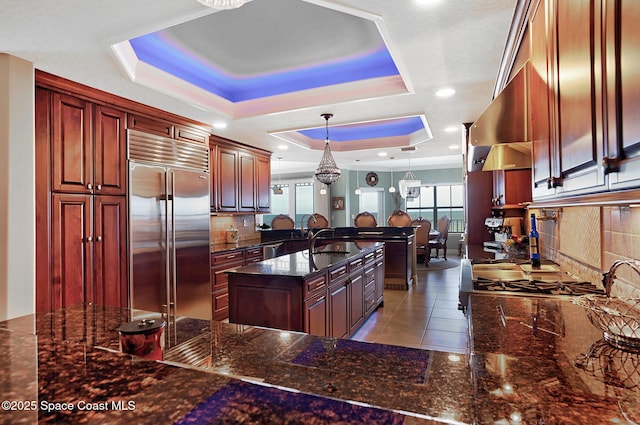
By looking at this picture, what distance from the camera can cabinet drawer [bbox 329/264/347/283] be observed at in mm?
2949

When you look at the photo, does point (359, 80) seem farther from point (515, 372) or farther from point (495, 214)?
point (515, 372)

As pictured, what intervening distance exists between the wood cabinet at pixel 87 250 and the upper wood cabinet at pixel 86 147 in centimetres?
11

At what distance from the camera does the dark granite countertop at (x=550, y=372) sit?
641mm

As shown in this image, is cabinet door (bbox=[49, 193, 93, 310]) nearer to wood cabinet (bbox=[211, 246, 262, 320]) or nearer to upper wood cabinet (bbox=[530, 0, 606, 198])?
wood cabinet (bbox=[211, 246, 262, 320])

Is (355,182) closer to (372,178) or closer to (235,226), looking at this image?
(372,178)

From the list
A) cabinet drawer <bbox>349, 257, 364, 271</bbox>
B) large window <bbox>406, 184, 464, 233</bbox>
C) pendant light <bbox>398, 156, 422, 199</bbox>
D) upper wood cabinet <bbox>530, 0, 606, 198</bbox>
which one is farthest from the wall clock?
upper wood cabinet <bbox>530, 0, 606, 198</bbox>

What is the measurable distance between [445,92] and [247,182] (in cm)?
326

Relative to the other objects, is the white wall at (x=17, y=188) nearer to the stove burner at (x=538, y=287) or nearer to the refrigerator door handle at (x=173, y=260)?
the refrigerator door handle at (x=173, y=260)

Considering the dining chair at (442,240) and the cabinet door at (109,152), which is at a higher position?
the cabinet door at (109,152)

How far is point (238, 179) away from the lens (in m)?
5.21

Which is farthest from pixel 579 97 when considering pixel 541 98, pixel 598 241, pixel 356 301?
pixel 356 301

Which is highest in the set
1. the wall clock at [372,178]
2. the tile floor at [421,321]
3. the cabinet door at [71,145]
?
the wall clock at [372,178]

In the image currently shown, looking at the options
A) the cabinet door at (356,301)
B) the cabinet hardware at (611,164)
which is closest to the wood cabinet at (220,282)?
the cabinet door at (356,301)

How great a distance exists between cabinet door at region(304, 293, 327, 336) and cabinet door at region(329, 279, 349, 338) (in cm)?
13
